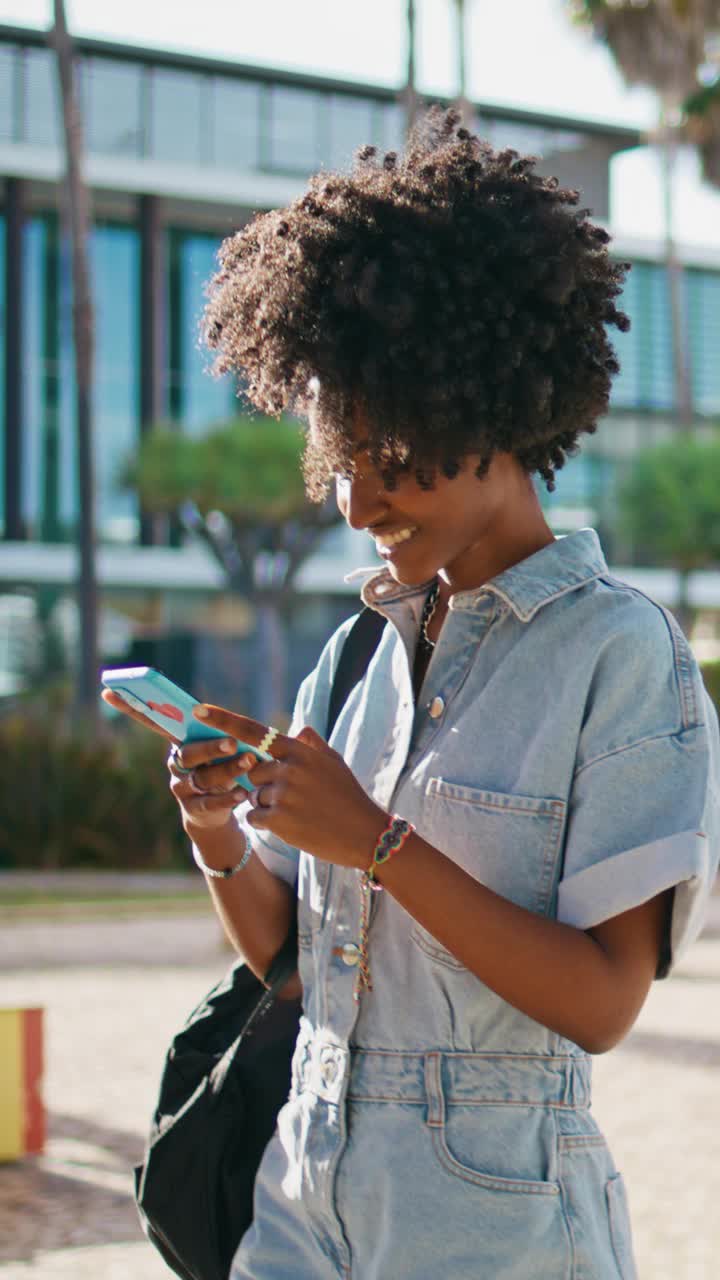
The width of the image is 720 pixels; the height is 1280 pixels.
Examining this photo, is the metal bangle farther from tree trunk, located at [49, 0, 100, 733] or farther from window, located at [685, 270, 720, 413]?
window, located at [685, 270, 720, 413]

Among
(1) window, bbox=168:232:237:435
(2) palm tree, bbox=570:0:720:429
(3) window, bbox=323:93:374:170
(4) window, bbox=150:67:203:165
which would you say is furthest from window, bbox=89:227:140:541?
(2) palm tree, bbox=570:0:720:429

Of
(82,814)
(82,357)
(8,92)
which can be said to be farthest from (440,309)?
(8,92)

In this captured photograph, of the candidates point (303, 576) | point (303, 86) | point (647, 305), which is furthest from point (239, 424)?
point (647, 305)

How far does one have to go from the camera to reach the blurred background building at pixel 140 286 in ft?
105

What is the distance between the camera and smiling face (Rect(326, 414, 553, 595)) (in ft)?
6.09

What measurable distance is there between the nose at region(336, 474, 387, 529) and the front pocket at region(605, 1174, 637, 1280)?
0.74m

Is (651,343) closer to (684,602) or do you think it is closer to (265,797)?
(684,602)

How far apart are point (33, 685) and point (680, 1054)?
24063 mm

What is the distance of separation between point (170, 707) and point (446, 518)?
364 mm

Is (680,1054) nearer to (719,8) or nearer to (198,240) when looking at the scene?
(719,8)

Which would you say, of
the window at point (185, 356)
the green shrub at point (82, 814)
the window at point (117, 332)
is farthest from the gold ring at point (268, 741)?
the window at point (185, 356)

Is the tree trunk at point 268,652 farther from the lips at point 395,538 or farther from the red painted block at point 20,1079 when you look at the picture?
the lips at point 395,538

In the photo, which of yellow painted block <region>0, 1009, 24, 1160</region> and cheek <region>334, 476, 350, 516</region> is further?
yellow painted block <region>0, 1009, 24, 1160</region>

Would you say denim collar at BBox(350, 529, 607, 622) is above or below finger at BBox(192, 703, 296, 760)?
above
